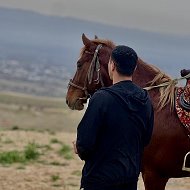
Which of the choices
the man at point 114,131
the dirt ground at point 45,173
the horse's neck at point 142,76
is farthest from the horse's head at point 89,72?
the dirt ground at point 45,173

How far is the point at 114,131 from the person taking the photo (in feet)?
15.3

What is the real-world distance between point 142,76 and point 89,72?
1.95ft

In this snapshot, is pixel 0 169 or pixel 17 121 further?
pixel 17 121

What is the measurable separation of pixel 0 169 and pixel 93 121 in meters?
7.73

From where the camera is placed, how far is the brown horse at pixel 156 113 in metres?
6.59

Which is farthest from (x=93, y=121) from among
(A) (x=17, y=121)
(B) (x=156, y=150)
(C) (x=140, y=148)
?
(A) (x=17, y=121)

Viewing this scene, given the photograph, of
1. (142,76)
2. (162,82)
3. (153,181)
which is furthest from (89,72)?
(153,181)

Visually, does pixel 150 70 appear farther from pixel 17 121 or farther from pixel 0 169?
pixel 17 121

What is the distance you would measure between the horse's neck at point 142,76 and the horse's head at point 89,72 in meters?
0.31

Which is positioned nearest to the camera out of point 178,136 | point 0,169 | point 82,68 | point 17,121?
point 178,136

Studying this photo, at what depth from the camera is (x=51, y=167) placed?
1284 cm

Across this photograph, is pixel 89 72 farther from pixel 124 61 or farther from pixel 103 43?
pixel 124 61

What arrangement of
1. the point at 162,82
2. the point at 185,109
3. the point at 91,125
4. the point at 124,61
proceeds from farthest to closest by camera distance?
the point at 162,82 < the point at 185,109 < the point at 124,61 < the point at 91,125

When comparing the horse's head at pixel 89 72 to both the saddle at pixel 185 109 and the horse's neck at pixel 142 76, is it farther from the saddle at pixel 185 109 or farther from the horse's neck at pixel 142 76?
the saddle at pixel 185 109
